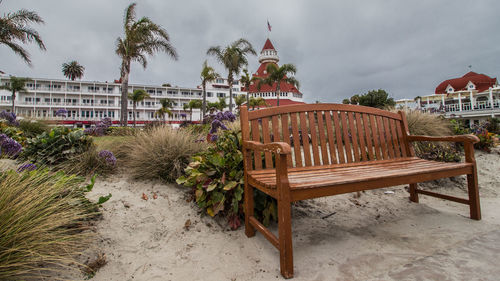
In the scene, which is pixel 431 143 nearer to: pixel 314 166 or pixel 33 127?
pixel 314 166

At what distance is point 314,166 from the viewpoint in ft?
8.29

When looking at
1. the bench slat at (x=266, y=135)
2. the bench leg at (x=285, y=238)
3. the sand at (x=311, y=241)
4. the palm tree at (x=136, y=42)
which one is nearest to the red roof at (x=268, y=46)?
the palm tree at (x=136, y=42)

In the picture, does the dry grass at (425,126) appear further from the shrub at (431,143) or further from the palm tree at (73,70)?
the palm tree at (73,70)

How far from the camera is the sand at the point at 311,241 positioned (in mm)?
1726

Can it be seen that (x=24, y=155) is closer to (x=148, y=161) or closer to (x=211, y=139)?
(x=148, y=161)

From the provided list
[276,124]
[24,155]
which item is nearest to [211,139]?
[276,124]

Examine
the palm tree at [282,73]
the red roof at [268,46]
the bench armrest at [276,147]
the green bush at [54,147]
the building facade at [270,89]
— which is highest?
the red roof at [268,46]

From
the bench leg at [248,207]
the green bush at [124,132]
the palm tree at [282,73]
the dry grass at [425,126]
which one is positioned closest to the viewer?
the bench leg at [248,207]

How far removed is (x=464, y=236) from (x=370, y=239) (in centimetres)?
88

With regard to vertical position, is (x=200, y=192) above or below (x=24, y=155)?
below

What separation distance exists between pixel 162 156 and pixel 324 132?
2.13 meters

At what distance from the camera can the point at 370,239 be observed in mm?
2215

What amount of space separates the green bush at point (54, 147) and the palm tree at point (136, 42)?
43.8ft

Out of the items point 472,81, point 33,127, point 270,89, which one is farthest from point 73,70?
point 472,81
